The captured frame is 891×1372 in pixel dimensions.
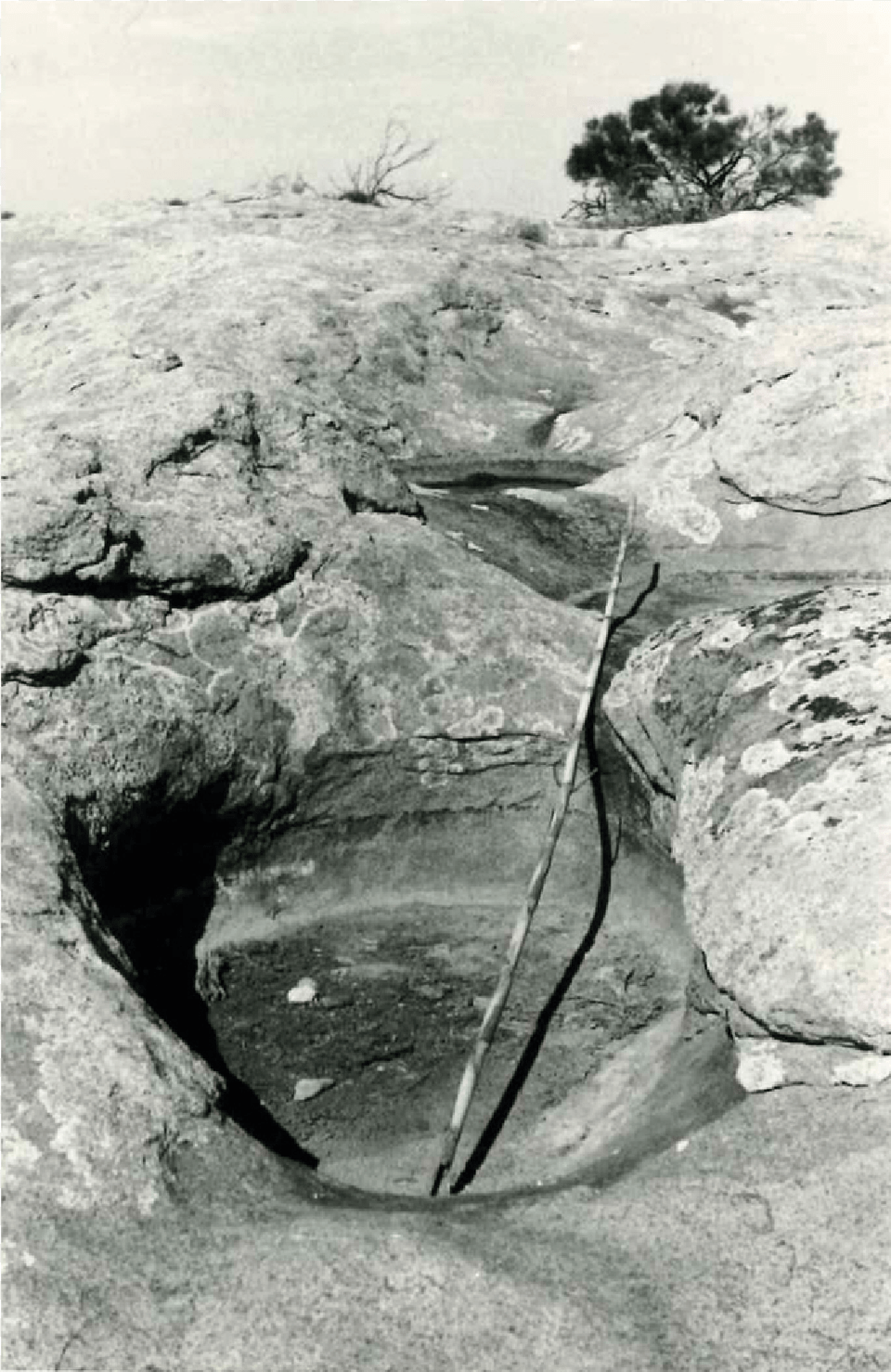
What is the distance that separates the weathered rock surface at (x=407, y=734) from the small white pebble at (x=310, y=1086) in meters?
0.42

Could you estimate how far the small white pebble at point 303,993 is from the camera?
16.3ft

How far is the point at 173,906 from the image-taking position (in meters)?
4.99

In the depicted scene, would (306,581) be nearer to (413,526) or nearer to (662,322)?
(413,526)

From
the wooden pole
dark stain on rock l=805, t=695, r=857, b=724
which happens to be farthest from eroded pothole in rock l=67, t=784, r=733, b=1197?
dark stain on rock l=805, t=695, r=857, b=724

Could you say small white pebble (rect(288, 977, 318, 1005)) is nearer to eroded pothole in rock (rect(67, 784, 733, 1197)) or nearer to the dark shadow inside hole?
eroded pothole in rock (rect(67, 784, 733, 1197))

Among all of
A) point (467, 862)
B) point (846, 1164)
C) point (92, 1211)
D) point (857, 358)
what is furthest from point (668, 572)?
point (92, 1211)

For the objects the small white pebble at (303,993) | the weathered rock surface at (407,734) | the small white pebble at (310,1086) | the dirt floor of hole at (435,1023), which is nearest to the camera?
the weathered rock surface at (407,734)

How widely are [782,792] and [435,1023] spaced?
133 centimetres

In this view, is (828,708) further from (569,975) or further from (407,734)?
(407,734)

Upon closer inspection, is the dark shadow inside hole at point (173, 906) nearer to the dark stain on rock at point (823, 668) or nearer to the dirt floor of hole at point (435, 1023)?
the dirt floor of hole at point (435, 1023)

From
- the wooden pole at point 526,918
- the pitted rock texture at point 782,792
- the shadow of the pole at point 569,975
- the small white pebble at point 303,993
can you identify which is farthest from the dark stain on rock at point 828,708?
the small white pebble at point 303,993

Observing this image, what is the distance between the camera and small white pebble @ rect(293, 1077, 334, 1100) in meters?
4.72

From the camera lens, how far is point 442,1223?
316cm

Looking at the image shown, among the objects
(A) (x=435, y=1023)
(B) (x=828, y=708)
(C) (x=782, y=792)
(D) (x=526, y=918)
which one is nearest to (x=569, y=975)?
(A) (x=435, y=1023)
